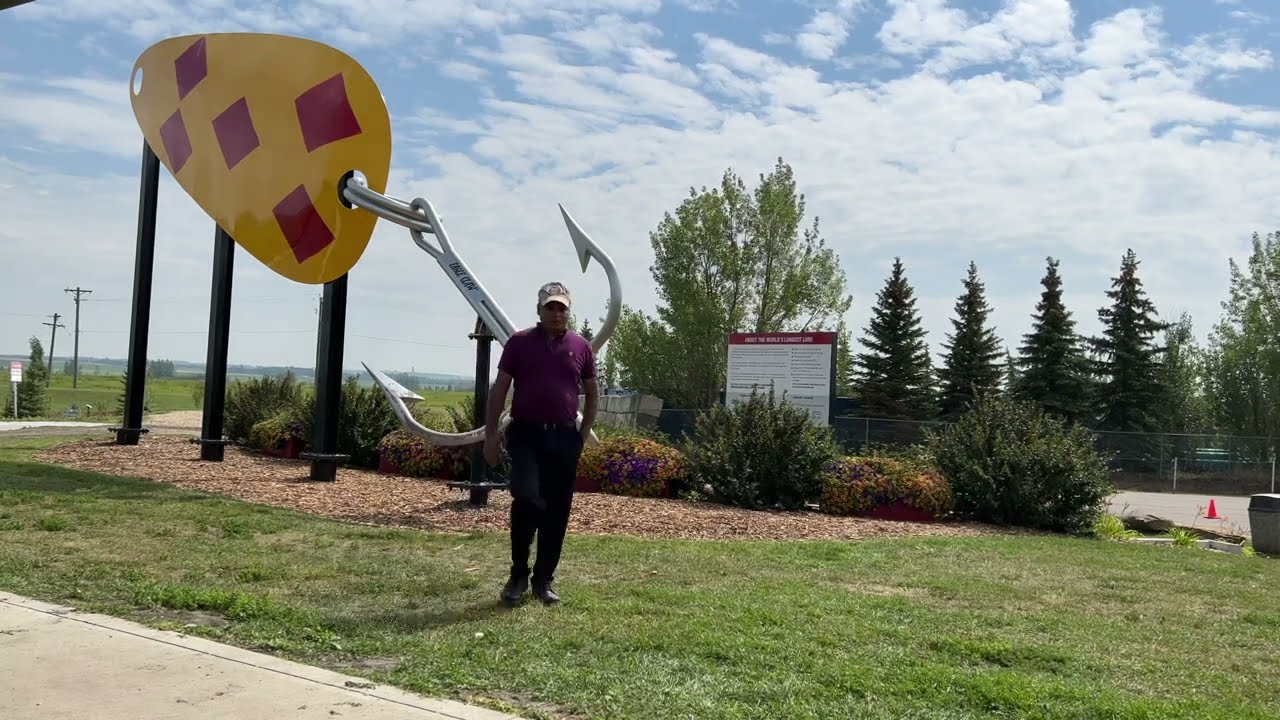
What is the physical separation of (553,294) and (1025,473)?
859 centimetres

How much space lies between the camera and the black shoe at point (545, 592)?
20.0 feet

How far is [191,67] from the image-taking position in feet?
47.0

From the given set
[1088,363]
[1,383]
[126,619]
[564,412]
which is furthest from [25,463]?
[1,383]

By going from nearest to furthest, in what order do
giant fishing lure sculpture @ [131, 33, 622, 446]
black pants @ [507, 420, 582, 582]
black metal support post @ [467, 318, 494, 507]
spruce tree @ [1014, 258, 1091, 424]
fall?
1. black pants @ [507, 420, 582, 582]
2. black metal support post @ [467, 318, 494, 507]
3. giant fishing lure sculpture @ [131, 33, 622, 446]
4. spruce tree @ [1014, 258, 1091, 424]

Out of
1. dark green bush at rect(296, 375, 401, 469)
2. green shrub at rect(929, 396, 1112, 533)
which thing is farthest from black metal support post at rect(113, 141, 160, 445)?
green shrub at rect(929, 396, 1112, 533)

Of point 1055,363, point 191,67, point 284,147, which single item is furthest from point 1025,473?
point 1055,363

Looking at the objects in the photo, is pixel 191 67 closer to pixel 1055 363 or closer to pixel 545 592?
pixel 545 592

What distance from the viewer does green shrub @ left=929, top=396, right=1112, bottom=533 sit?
12.8 metres

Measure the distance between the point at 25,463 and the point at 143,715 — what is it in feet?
36.8

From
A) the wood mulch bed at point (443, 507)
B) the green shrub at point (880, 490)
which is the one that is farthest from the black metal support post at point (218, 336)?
the green shrub at point (880, 490)

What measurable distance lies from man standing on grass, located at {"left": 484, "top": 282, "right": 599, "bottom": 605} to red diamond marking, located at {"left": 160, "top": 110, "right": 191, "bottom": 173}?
10.5 metres

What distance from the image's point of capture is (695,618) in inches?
227

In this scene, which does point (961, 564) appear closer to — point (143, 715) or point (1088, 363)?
point (143, 715)

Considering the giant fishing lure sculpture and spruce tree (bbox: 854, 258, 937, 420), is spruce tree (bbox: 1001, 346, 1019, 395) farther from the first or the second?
the giant fishing lure sculpture
